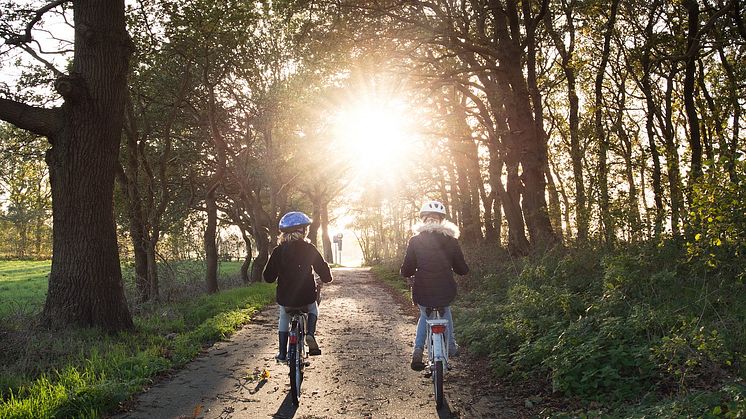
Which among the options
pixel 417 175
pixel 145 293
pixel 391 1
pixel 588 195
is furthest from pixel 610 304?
pixel 417 175

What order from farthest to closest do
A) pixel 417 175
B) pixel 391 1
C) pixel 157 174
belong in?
1. pixel 417 175
2. pixel 157 174
3. pixel 391 1

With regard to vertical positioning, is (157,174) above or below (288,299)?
above

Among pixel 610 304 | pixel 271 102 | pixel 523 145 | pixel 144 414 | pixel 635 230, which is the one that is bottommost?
pixel 144 414

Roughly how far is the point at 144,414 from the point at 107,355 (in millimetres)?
2122

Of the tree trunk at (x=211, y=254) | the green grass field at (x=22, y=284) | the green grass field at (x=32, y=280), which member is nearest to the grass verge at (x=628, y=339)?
the green grass field at (x=32, y=280)

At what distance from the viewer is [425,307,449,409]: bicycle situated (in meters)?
5.86

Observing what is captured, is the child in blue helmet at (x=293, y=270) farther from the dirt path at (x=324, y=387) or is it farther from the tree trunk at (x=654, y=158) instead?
the tree trunk at (x=654, y=158)

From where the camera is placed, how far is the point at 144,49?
54.5 ft

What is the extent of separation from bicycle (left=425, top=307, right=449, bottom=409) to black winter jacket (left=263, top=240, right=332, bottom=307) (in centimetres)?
153

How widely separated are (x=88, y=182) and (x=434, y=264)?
632 cm

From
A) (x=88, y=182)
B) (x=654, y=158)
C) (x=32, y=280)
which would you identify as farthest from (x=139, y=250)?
(x=32, y=280)

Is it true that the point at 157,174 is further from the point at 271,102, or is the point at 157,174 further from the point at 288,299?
the point at 288,299

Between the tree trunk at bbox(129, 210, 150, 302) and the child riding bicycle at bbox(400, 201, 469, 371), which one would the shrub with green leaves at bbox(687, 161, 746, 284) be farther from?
the tree trunk at bbox(129, 210, 150, 302)

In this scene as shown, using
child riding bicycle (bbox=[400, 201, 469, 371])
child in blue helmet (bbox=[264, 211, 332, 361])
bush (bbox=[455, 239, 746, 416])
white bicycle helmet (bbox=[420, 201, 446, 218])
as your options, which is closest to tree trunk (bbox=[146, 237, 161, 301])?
bush (bbox=[455, 239, 746, 416])
